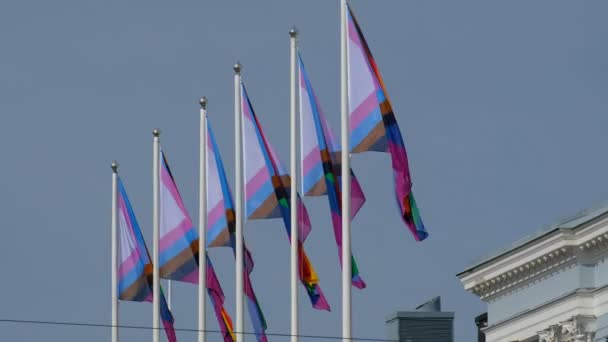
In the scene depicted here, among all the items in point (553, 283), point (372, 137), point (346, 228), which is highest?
point (372, 137)

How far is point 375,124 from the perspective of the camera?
71500mm

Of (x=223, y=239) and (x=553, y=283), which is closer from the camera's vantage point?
(x=223, y=239)

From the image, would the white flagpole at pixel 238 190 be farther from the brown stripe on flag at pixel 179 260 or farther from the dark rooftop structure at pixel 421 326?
the dark rooftop structure at pixel 421 326

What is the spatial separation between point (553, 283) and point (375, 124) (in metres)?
12.6

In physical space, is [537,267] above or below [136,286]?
above

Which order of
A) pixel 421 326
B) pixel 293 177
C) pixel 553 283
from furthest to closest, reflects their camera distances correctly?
1. pixel 421 326
2. pixel 553 283
3. pixel 293 177

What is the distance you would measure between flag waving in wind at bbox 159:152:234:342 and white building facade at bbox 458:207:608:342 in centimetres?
858

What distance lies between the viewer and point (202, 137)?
79.2 meters

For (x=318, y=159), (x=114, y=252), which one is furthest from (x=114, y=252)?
(x=318, y=159)

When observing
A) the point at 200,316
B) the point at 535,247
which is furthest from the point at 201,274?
the point at 535,247

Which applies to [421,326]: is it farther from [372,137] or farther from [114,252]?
[372,137]

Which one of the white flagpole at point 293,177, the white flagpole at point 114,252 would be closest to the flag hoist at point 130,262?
the white flagpole at point 114,252

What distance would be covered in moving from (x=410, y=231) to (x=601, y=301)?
1177 cm

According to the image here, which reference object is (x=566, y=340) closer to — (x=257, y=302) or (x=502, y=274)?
(x=502, y=274)
